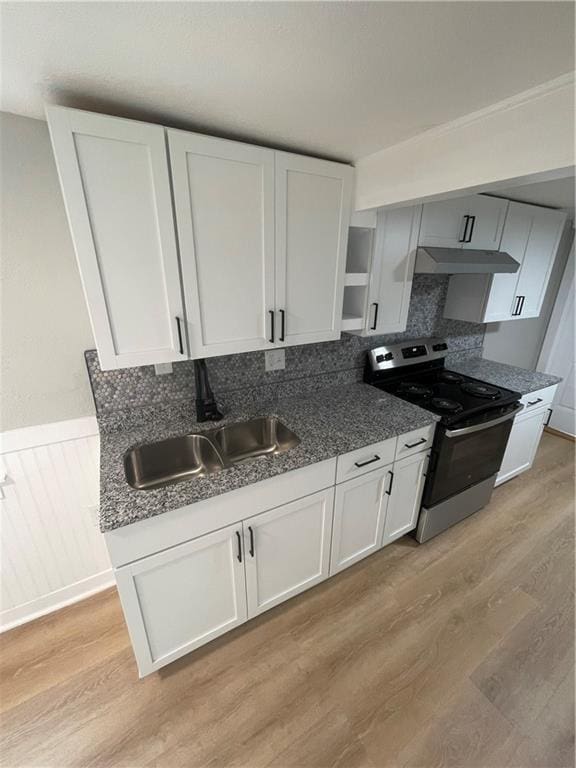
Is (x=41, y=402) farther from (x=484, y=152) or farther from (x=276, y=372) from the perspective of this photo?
(x=484, y=152)

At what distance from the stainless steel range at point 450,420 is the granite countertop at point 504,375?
0.23 meters

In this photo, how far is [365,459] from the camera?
156cm

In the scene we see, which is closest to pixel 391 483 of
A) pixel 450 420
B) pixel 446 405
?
pixel 450 420

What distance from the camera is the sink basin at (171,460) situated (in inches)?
57.8

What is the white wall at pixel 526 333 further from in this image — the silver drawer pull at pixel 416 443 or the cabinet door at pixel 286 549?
the cabinet door at pixel 286 549

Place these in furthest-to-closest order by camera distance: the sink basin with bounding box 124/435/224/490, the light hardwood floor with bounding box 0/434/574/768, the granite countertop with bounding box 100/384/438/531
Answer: the sink basin with bounding box 124/435/224/490
the light hardwood floor with bounding box 0/434/574/768
the granite countertop with bounding box 100/384/438/531

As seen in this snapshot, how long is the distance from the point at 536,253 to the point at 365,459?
6.96 feet

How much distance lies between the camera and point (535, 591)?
1.84 meters

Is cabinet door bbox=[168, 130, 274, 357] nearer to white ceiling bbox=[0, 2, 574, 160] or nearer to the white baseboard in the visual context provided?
white ceiling bbox=[0, 2, 574, 160]

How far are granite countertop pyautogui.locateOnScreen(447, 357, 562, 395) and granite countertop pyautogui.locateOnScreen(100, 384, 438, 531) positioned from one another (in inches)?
39.8

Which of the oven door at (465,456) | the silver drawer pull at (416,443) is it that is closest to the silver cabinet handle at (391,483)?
the silver drawer pull at (416,443)

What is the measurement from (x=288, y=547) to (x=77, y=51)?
1837mm

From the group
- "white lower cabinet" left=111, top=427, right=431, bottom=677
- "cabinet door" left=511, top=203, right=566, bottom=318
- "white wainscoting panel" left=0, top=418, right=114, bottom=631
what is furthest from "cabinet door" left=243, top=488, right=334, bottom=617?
"cabinet door" left=511, top=203, right=566, bottom=318

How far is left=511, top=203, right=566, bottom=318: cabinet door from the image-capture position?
222 cm
